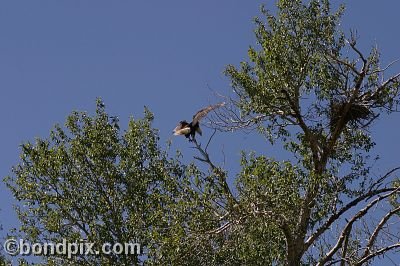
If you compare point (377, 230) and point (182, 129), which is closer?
point (182, 129)

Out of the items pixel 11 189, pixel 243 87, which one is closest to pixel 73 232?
pixel 11 189

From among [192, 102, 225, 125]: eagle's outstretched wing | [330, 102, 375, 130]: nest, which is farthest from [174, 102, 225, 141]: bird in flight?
[330, 102, 375, 130]: nest

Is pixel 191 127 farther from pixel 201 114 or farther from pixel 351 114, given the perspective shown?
pixel 351 114

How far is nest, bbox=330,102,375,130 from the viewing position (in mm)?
19312

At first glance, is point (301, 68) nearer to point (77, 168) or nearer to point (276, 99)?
point (276, 99)


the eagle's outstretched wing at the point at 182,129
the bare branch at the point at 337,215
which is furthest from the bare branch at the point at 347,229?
the eagle's outstretched wing at the point at 182,129

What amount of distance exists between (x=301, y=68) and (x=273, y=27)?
1.33m

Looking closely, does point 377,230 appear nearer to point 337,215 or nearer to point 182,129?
point 337,215

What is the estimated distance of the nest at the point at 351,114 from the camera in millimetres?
19312

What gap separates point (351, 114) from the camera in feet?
63.7

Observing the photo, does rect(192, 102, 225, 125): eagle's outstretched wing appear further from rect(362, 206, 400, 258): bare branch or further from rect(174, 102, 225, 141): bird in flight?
rect(362, 206, 400, 258): bare branch

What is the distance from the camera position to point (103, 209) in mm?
23391

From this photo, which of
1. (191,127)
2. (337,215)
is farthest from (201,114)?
(337,215)

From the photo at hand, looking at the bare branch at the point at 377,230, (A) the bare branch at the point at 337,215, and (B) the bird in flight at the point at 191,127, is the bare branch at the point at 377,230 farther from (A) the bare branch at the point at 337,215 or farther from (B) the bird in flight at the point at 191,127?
(B) the bird in flight at the point at 191,127
